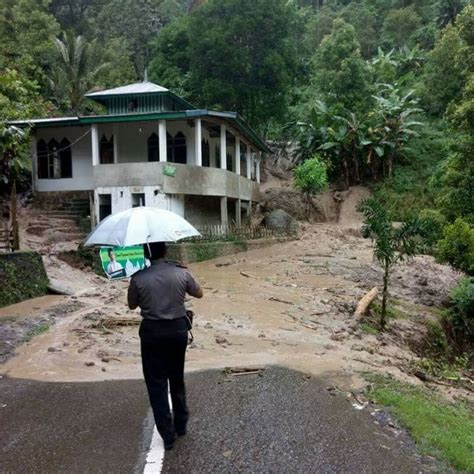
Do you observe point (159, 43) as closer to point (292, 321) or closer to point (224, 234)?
point (224, 234)

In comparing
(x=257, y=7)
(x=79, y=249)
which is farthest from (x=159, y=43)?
(x=79, y=249)

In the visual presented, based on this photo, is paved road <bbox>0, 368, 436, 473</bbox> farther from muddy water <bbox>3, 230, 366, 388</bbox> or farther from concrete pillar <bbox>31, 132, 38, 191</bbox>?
concrete pillar <bbox>31, 132, 38, 191</bbox>

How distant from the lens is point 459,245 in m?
13.2

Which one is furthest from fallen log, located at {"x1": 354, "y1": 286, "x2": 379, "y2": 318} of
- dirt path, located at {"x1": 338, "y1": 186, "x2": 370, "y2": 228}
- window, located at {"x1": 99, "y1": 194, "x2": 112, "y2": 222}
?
dirt path, located at {"x1": 338, "y1": 186, "x2": 370, "y2": 228}

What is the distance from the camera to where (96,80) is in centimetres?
3494

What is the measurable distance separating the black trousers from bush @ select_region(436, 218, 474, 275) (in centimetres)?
1081

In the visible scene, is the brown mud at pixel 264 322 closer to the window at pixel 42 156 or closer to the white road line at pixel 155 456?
the white road line at pixel 155 456

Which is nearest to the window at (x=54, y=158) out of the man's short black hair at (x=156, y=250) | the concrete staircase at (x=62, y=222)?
the concrete staircase at (x=62, y=222)

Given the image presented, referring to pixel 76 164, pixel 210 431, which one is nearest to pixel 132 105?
pixel 76 164

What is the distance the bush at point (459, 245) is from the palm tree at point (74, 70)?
26.6 meters

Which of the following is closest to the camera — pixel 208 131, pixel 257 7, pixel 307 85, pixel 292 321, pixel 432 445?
pixel 432 445

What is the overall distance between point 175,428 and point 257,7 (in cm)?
3192

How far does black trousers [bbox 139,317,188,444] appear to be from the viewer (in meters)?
4.19

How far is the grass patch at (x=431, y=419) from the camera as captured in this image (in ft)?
14.4
